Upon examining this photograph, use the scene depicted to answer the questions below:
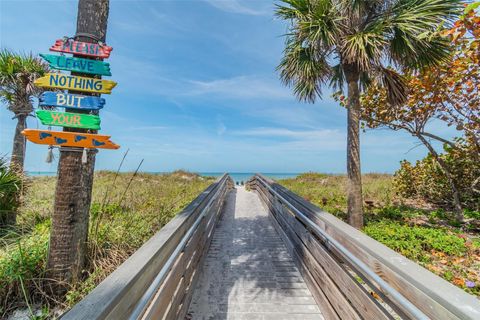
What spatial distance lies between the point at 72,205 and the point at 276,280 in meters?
2.75

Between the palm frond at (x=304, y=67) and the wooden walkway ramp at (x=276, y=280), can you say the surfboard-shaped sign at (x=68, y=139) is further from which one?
the palm frond at (x=304, y=67)

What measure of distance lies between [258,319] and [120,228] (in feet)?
7.66

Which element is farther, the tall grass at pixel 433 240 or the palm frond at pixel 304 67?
the palm frond at pixel 304 67

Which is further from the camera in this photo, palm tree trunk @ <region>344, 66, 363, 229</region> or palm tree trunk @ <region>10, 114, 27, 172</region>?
palm tree trunk @ <region>10, 114, 27, 172</region>

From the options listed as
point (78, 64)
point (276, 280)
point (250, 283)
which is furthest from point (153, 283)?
point (78, 64)

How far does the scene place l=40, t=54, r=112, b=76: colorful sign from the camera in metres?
2.46

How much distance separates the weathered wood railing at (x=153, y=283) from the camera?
105cm

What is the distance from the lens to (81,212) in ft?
8.69

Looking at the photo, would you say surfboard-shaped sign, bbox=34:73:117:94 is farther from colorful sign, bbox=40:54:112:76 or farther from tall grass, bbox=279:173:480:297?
tall grass, bbox=279:173:480:297

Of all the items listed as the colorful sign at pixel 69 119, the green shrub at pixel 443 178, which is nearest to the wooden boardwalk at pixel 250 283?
the colorful sign at pixel 69 119

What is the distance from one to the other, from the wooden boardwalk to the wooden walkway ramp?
0.04 feet

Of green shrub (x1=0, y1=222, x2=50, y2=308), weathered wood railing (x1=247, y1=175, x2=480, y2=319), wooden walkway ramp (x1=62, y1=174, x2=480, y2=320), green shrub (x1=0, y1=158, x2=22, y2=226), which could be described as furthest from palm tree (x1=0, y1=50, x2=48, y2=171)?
weathered wood railing (x1=247, y1=175, x2=480, y2=319)

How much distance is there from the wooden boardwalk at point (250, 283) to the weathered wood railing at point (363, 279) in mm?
218

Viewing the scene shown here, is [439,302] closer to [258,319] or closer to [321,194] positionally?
[258,319]
